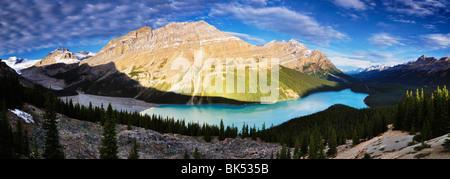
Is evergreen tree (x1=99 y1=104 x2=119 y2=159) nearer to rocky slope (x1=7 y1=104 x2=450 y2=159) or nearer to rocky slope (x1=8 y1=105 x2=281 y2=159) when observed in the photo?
rocky slope (x1=8 y1=105 x2=281 y2=159)

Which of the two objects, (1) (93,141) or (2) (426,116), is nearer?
(1) (93,141)

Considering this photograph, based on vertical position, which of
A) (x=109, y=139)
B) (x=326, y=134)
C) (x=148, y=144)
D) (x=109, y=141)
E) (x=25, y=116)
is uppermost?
(x=25, y=116)

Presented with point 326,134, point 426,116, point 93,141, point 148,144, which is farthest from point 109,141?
point 326,134

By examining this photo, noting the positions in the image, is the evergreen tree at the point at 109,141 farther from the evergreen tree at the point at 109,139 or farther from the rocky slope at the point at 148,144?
the rocky slope at the point at 148,144

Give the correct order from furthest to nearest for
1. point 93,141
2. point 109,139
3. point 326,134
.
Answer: point 326,134 < point 93,141 < point 109,139

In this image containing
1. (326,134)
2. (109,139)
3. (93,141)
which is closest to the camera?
(109,139)

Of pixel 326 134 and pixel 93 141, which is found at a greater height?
pixel 93 141

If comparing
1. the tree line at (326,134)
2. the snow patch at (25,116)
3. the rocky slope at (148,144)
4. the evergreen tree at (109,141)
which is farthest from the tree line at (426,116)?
the snow patch at (25,116)

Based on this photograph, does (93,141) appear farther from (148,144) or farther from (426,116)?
(426,116)

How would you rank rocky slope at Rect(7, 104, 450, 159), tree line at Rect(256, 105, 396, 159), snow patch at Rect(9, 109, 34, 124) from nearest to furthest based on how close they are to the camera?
1. rocky slope at Rect(7, 104, 450, 159)
2. snow patch at Rect(9, 109, 34, 124)
3. tree line at Rect(256, 105, 396, 159)

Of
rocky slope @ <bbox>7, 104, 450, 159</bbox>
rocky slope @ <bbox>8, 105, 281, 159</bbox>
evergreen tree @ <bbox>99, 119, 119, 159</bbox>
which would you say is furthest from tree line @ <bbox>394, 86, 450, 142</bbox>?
evergreen tree @ <bbox>99, 119, 119, 159</bbox>
